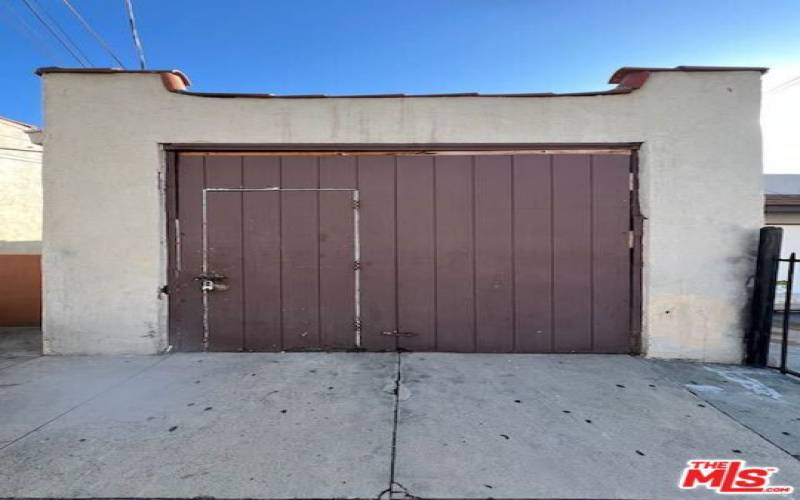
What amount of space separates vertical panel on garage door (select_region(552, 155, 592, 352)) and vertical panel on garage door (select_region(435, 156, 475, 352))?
38.7 inches

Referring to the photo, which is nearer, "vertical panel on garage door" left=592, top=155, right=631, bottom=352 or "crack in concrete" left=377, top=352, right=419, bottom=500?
"crack in concrete" left=377, top=352, right=419, bottom=500

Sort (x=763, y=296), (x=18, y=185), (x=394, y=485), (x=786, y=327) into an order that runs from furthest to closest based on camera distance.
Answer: (x=18, y=185), (x=763, y=296), (x=786, y=327), (x=394, y=485)

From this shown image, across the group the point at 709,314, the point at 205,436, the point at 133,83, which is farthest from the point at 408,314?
the point at 133,83

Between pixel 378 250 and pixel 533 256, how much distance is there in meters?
1.80

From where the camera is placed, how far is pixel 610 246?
4277 millimetres

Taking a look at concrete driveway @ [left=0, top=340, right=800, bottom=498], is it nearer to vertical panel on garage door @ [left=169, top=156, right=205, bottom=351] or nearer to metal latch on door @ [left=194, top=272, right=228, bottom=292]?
vertical panel on garage door @ [left=169, top=156, right=205, bottom=351]

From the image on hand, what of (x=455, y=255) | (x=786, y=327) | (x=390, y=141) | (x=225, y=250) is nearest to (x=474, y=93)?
(x=390, y=141)

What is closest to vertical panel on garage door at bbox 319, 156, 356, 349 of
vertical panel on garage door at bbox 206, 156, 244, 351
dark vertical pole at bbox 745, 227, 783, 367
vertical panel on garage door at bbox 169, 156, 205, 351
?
vertical panel on garage door at bbox 206, 156, 244, 351

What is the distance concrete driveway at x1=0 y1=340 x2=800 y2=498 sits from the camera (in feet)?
6.91

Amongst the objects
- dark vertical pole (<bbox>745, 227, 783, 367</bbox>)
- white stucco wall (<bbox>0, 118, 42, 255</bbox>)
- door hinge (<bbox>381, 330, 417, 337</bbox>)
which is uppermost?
white stucco wall (<bbox>0, 118, 42, 255</bbox>)

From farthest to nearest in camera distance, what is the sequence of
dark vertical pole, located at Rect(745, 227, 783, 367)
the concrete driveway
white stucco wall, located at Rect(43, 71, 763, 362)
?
white stucco wall, located at Rect(43, 71, 763, 362) → dark vertical pole, located at Rect(745, 227, 783, 367) → the concrete driveway

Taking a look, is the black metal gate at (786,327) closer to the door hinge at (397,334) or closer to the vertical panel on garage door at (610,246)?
the vertical panel on garage door at (610,246)

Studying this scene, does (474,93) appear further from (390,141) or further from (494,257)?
(494,257)

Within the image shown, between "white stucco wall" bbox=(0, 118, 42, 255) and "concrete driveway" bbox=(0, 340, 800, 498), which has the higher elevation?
"white stucco wall" bbox=(0, 118, 42, 255)
